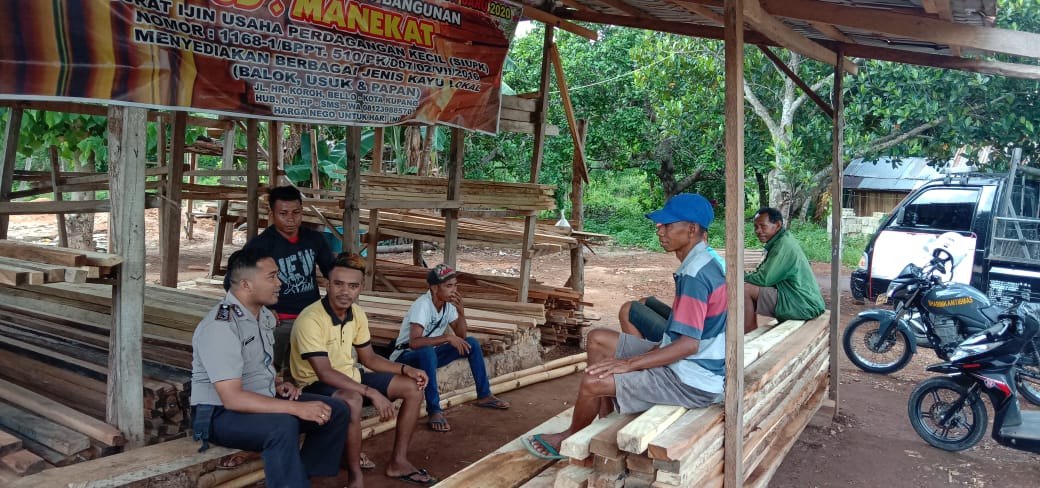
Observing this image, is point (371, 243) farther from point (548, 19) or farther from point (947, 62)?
point (947, 62)

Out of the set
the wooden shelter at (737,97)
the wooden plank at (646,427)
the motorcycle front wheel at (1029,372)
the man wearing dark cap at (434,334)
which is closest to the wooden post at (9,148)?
the wooden shelter at (737,97)

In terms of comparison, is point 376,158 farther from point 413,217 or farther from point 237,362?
point 237,362

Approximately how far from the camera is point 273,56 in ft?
16.4

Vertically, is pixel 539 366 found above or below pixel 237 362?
below

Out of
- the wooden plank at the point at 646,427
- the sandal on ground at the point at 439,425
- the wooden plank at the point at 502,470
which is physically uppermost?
the wooden plank at the point at 646,427

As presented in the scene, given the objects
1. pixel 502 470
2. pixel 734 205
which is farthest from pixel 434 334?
pixel 734 205

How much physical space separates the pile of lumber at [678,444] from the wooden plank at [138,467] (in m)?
1.34

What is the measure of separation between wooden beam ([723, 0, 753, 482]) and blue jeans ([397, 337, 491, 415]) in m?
2.39

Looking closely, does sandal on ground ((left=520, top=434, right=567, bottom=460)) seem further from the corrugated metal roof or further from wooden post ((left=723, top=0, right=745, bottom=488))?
the corrugated metal roof

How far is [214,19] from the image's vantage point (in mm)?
4641

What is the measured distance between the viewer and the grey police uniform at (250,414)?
3.52m

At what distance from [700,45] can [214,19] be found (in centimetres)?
1029

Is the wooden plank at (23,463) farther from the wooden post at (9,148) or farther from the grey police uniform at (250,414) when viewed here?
the wooden post at (9,148)

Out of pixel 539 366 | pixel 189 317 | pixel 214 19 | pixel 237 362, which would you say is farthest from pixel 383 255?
pixel 237 362
